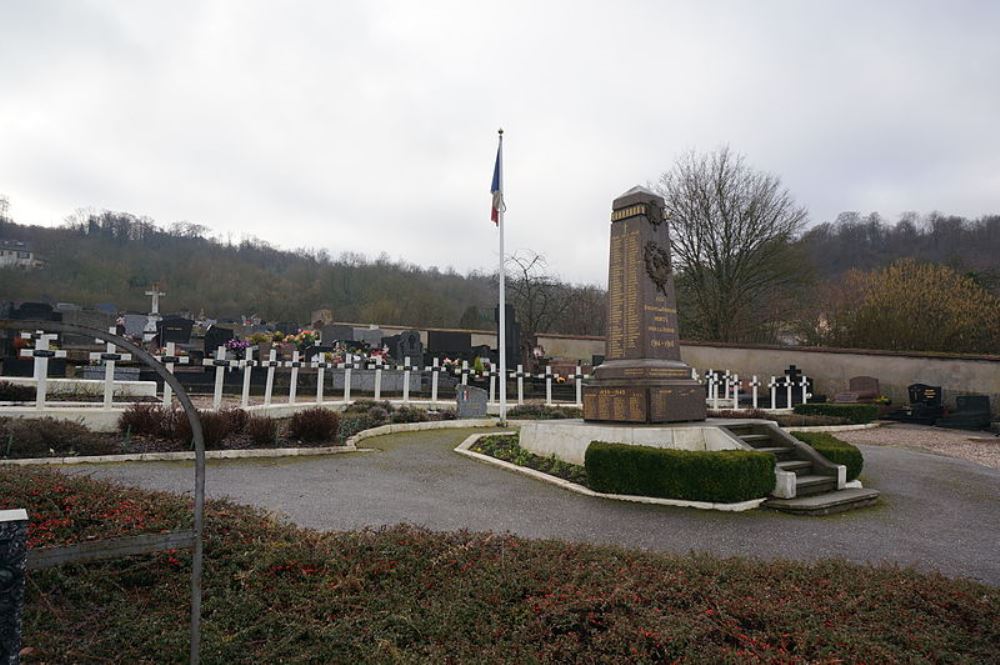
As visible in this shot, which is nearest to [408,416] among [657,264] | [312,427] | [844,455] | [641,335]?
[312,427]

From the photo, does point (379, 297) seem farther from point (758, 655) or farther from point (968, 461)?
point (758, 655)

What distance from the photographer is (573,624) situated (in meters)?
3.18

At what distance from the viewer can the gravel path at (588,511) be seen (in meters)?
5.74

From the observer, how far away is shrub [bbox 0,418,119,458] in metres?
7.80

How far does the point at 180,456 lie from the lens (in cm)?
882

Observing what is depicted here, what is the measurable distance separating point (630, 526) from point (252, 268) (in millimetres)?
52942

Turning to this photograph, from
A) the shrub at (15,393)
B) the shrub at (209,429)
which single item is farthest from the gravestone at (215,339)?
the shrub at (209,429)

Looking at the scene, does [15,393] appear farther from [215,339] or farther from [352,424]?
[215,339]

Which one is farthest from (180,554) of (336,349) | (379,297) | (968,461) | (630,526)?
(379,297)

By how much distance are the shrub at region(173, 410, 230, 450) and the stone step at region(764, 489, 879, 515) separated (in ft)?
25.9

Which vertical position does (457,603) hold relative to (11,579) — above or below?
below

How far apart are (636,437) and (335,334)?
21.0 meters

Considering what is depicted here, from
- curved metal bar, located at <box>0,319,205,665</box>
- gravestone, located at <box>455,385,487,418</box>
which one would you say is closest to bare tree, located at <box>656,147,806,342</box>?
gravestone, located at <box>455,385,487,418</box>

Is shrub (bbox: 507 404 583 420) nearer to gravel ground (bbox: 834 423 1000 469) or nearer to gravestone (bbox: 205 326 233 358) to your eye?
gravel ground (bbox: 834 423 1000 469)
